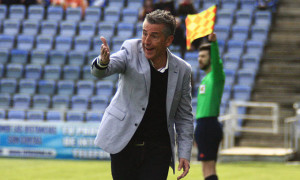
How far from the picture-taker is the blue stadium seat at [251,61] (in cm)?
1811

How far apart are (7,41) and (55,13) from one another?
2.05m

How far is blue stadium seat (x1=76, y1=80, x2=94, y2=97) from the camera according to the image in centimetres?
1861

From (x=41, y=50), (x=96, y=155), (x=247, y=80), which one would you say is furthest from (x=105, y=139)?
(x=41, y=50)

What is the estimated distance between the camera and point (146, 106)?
14.1ft

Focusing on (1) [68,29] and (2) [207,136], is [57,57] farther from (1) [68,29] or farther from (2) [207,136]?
(2) [207,136]

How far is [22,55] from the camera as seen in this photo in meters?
20.3

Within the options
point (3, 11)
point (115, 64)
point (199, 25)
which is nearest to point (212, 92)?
point (199, 25)

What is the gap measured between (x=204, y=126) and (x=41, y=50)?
14183 millimetres

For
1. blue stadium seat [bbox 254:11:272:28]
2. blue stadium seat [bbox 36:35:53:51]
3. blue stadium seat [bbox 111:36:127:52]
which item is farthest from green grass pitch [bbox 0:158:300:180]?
blue stadium seat [bbox 254:11:272:28]

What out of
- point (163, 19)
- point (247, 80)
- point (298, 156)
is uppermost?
point (163, 19)

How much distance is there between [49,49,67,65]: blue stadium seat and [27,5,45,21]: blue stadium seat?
2.47 m

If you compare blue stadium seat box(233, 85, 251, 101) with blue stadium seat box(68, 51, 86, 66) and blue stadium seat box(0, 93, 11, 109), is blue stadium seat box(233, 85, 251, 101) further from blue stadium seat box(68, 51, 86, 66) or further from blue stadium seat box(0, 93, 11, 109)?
blue stadium seat box(0, 93, 11, 109)

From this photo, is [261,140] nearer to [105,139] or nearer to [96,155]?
[96,155]

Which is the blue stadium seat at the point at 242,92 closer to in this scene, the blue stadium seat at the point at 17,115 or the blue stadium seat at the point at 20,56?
the blue stadium seat at the point at 17,115
